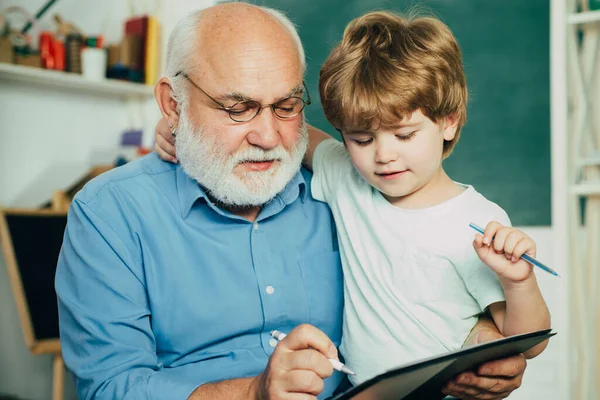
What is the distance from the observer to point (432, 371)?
104cm

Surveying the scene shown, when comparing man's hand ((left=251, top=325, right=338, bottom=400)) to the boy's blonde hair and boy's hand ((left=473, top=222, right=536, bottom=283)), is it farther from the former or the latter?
the boy's blonde hair

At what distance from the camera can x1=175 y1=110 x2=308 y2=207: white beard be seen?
1.55m

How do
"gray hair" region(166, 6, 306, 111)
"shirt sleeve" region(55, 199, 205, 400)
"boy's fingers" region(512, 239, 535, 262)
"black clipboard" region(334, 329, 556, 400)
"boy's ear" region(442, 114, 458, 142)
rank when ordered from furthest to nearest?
"gray hair" region(166, 6, 306, 111) → "boy's ear" region(442, 114, 458, 142) → "shirt sleeve" region(55, 199, 205, 400) → "boy's fingers" region(512, 239, 535, 262) → "black clipboard" region(334, 329, 556, 400)

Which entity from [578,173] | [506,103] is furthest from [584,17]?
[578,173]

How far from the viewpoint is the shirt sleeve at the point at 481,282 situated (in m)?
1.33

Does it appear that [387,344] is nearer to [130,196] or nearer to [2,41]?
[130,196]

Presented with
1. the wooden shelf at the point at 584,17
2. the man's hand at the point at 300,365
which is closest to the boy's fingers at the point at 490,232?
the man's hand at the point at 300,365

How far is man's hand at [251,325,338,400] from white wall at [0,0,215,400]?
2534mm

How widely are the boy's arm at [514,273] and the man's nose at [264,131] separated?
544 millimetres

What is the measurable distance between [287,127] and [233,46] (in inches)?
9.2

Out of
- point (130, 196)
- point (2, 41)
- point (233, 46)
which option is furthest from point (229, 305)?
point (2, 41)

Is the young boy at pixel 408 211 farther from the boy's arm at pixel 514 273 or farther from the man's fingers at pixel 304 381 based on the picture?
the man's fingers at pixel 304 381

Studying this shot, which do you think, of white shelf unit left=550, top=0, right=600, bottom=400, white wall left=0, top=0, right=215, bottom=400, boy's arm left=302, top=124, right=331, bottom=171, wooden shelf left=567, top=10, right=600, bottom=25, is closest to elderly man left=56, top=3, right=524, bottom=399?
boy's arm left=302, top=124, right=331, bottom=171

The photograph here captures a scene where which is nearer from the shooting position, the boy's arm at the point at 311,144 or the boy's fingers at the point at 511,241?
the boy's fingers at the point at 511,241
